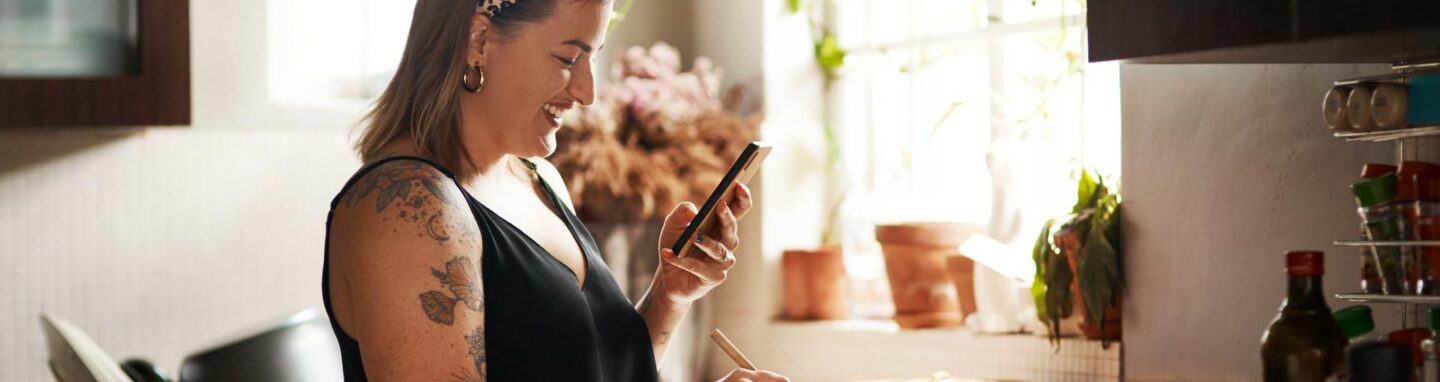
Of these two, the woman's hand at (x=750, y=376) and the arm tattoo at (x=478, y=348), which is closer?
the arm tattoo at (x=478, y=348)

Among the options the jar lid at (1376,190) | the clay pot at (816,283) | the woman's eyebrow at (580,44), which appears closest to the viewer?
the jar lid at (1376,190)

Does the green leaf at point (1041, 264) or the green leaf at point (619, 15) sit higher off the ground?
the green leaf at point (619, 15)

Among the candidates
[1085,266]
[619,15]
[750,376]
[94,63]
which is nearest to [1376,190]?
[750,376]

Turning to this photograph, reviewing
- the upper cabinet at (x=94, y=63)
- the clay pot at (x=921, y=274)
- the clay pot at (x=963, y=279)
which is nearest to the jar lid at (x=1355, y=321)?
the clay pot at (x=963, y=279)

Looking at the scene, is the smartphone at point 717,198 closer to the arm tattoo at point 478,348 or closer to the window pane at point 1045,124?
the arm tattoo at point 478,348

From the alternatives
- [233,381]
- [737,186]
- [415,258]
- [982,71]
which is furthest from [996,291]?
[415,258]

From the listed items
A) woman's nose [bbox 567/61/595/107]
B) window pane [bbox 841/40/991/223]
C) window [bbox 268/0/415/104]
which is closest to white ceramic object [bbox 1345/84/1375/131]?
woman's nose [bbox 567/61/595/107]

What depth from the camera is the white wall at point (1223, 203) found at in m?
1.41

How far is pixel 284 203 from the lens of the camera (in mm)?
2570

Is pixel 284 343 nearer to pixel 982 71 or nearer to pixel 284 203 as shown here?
pixel 284 203

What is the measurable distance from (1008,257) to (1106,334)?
27 centimetres

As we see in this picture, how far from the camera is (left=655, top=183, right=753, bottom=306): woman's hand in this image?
133 cm

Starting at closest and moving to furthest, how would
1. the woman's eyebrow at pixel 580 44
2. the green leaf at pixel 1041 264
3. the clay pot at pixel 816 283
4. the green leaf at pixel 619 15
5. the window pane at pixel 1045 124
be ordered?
the woman's eyebrow at pixel 580 44
the green leaf at pixel 1041 264
the window pane at pixel 1045 124
the clay pot at pixel 816 283
the green leaf at pixel 619 15

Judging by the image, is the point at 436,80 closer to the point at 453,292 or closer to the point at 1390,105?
the point at 453,292
